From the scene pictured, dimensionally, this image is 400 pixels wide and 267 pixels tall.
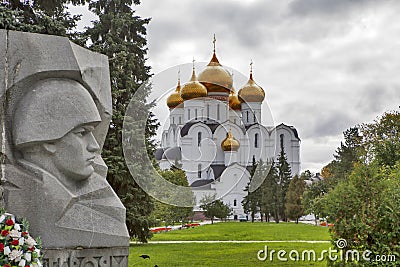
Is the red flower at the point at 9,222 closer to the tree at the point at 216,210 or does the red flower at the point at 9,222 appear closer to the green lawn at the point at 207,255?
the green lawn at the point at 207,255

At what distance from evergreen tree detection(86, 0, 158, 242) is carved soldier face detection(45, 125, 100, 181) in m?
8.47

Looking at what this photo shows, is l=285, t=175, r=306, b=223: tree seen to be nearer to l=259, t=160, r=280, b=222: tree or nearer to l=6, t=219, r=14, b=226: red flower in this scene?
l=259, t=160, r=280, b=222: tree

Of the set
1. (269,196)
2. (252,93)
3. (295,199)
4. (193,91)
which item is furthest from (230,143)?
(269,196)

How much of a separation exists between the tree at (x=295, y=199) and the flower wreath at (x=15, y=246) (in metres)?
33.6

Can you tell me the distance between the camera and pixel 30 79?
4.80 m

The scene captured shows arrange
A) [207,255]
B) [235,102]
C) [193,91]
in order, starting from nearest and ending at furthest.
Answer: [207,255] → [193,91] → [235,102]

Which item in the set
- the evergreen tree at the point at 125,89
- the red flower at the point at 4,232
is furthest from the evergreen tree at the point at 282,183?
the red flower at the point at 4,232

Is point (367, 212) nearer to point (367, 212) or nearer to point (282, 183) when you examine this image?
point (367, 212)

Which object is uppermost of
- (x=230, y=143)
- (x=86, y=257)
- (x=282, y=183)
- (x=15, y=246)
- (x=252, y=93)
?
(x=252, y=93)

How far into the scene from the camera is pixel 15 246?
13.0ft

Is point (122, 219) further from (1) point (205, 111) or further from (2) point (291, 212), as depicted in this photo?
(2) point (291, 212)

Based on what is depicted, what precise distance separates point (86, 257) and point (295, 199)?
1305 inches

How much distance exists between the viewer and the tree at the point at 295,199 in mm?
37031

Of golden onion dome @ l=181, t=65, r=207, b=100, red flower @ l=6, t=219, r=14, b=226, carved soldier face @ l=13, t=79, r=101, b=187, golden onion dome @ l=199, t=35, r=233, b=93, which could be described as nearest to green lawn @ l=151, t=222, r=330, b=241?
golden onion dome @ l=181, t=65, r=207, b=100
